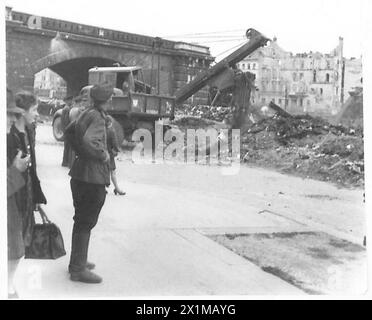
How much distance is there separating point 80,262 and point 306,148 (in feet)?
24.2

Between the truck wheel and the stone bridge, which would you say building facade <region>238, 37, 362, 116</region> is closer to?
the stone bridge

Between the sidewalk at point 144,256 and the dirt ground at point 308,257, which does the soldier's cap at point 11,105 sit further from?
the dirt ground at point 308,257

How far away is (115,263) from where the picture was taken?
404cm

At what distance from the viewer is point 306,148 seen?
33.4ft

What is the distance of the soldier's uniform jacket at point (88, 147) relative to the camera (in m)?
3.72

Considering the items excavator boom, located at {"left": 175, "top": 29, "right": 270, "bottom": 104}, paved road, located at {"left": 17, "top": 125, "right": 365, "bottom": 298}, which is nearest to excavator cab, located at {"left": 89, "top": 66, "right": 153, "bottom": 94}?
excavator boom, located at {"left": 175, "top": 29, "right": 270, "bottom": 104}

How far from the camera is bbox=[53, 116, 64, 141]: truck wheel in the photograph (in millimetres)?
4312

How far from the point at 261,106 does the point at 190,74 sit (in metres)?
1.94

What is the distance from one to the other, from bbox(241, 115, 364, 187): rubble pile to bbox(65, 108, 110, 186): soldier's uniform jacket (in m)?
4.52

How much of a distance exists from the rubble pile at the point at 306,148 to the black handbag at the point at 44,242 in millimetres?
4750

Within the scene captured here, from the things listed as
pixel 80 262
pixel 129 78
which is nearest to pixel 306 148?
pixel 129 78

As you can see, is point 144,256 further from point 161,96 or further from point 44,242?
point 161,96

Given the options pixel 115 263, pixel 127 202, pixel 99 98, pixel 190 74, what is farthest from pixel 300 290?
pixel 190 74

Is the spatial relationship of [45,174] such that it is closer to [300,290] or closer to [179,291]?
[179,291]
